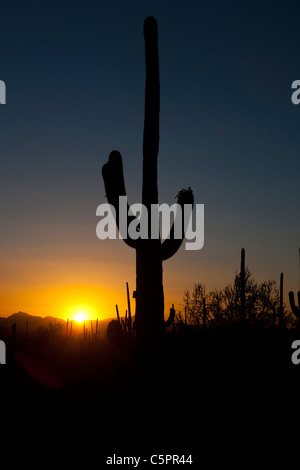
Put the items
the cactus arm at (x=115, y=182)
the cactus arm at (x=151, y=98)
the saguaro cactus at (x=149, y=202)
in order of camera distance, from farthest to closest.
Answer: the cactus arm at (x=151, y=98) < the cactus arm at (x=115, y=182) < the saguaro cactus at (x=149, y=202)

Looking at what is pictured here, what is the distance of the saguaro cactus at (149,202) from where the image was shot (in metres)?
9.29

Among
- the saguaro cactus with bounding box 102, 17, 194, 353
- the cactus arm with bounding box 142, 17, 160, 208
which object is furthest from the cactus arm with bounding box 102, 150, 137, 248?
the cactus arm with bounding box 142, 17, 160, 208

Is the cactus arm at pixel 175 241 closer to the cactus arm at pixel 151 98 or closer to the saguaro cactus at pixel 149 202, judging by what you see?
the saguaro cactus at pixel 149 202

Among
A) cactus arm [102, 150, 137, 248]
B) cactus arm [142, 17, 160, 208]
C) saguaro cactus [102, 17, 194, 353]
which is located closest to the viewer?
saguaro cactus [102, 17, 194, 353]

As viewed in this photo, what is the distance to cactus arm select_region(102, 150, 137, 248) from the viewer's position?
31.6 feet

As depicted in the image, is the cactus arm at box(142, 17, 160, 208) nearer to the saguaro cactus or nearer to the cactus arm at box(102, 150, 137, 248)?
the saguaro cactus

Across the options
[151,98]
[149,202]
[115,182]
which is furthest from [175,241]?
[151,98]

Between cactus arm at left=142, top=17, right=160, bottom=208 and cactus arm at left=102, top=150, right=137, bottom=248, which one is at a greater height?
cactus arm at left=142, top=17, right=160, bottom=208

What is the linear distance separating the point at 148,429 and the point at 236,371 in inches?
143

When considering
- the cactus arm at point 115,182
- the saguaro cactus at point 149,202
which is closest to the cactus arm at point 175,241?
the saguaro cactus at point 149,202

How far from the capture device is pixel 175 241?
988 centimetres

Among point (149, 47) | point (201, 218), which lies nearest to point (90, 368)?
point (201, 218)

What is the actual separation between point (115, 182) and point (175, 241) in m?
1.66

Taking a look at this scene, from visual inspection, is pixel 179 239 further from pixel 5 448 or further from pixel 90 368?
pixel 90 368
